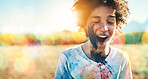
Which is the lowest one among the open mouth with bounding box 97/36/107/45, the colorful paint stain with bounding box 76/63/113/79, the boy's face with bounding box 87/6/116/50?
the colorful paint stain with bounding box 76/63/113/79

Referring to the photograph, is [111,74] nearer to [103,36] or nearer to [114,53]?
[114,53]

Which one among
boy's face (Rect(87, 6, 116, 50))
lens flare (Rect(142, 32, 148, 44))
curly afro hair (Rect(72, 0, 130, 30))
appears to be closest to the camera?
boy's face (Rect(87, 6, 116, 50))

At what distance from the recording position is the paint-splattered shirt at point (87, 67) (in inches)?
81.0

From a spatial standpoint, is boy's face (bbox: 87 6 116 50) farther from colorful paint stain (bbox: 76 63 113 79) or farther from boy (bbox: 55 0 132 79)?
colorful paint stain (bbox: 76 63 113 79)

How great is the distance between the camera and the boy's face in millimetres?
2029

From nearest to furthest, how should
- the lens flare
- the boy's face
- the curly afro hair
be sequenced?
the boy's face
the curly afro hair
the lens flare

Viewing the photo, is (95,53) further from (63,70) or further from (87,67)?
(63,70)

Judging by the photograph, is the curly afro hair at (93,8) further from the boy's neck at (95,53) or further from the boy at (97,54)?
the boy's neck at (95,53)

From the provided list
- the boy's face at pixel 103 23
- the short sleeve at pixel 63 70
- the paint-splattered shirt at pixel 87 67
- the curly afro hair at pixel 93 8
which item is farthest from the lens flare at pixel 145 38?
the short sleeve at pixel 63 70

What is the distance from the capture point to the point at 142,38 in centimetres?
2536

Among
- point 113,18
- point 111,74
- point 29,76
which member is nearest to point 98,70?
point 111,74

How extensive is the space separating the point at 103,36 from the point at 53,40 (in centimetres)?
2612

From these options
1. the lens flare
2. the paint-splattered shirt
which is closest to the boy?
the paint-splattered shirt

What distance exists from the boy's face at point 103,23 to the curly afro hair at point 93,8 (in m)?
0.08
